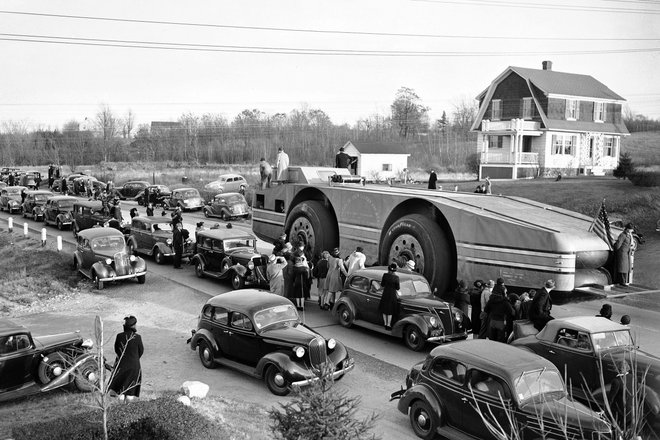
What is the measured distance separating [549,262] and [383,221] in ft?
15.9

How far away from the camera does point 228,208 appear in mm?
34312

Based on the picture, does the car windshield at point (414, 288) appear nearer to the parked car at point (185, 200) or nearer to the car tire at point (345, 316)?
the car tire at point (345, 316)

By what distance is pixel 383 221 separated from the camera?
52.9 feet

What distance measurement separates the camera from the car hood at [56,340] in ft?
33.8

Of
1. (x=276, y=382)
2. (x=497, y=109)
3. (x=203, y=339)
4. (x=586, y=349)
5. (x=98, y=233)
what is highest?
(x=497, y=109)

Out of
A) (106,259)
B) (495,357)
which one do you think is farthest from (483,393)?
(106,259)

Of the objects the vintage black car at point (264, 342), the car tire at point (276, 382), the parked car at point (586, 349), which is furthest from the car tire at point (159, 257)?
the parked car at point (586, 349)

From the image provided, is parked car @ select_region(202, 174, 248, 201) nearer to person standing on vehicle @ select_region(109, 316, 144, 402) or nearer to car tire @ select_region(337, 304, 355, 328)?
car tire @ select_region(337, 304, 355, 328)

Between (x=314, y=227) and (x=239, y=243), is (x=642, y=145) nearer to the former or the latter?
(x=314, y=227)

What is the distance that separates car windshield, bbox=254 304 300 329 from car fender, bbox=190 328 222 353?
1082 millimetres

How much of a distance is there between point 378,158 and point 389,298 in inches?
1869

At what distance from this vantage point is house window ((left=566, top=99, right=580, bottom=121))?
49938 millimetres

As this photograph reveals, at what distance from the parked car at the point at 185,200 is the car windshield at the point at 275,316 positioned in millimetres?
28161

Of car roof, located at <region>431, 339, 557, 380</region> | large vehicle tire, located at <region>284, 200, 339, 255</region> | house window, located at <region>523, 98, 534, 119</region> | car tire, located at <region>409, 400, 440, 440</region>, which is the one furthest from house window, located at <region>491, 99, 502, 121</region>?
car tire, located at <region>409, 400, 440, 440</region>
